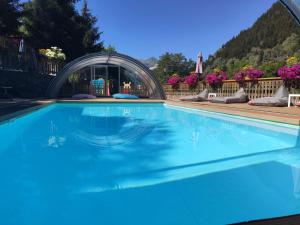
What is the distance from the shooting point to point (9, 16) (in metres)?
18.2

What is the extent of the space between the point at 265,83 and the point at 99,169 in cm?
1000

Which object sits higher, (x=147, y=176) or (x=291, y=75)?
(x=291, y=75)

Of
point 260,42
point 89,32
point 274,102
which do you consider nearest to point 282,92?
point 274,102

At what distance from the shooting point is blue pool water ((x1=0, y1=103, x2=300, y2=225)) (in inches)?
100

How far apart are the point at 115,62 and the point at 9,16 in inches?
292

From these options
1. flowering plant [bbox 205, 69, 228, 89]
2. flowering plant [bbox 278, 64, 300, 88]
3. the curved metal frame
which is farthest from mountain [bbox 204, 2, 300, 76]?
flowering plant [bbox 278, 64, 300, 88]

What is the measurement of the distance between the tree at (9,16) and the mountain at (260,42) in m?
34.8

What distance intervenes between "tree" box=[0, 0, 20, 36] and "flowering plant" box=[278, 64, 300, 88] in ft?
53.6

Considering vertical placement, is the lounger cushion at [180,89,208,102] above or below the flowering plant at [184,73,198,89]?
below

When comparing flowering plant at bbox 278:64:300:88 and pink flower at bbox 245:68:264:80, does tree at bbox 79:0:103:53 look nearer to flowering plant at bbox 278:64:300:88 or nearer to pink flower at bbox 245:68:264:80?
pink flower at bbox 245:68:264:80

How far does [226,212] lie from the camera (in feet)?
8.43

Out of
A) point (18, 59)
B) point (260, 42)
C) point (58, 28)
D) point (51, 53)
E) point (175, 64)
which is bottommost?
point (18, 59)

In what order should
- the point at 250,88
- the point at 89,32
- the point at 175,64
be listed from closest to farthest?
the point at 250,88
the point at 89,32
the point at 175,64

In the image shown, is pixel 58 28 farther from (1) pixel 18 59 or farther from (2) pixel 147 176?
(2) pixel 147 176
